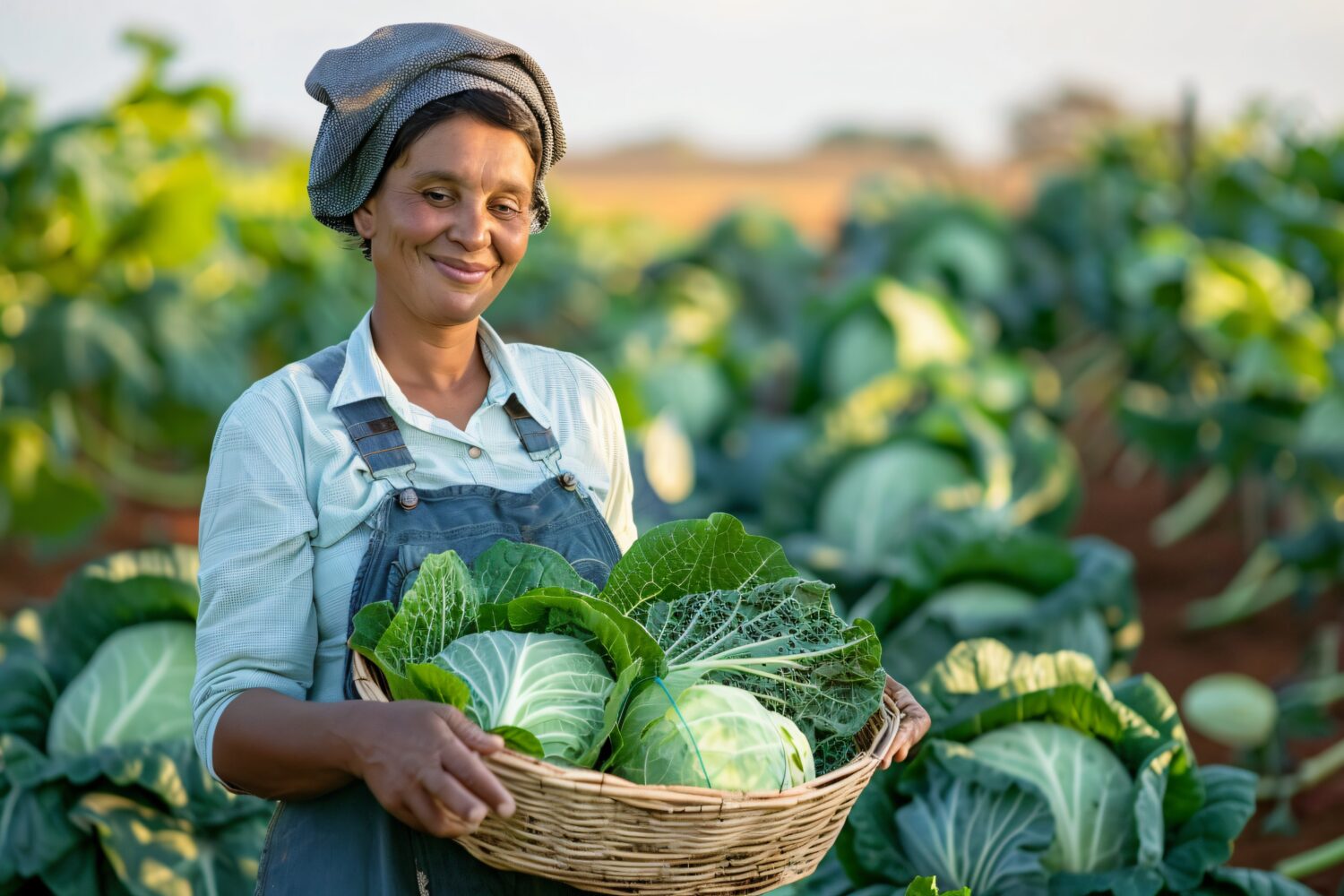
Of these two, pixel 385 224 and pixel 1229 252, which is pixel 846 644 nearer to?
pixel 385 224

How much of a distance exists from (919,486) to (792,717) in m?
3.33

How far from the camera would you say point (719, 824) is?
1.75 m

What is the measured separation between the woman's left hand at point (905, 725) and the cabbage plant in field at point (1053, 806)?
2.87ft

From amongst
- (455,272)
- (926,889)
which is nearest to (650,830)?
(926,889)

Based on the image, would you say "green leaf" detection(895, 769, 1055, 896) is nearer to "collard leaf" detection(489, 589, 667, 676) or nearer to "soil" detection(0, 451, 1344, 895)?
"collard leaf" detection(489, 589, 667, 676)

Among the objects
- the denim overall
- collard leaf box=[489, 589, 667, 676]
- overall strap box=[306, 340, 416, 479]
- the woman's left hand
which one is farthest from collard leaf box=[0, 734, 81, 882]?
the woman's left hand

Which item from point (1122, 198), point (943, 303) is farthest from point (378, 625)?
point (1122, 198)

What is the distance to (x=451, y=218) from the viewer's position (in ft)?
6.83

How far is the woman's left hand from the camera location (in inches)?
75.9

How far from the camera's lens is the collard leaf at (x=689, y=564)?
2090 millimetres

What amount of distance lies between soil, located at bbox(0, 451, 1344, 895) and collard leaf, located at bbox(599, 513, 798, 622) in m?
1.84

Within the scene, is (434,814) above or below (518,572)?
below

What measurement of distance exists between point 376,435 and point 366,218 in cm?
32

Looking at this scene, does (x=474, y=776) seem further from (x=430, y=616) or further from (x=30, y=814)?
(x=30, y=814)
